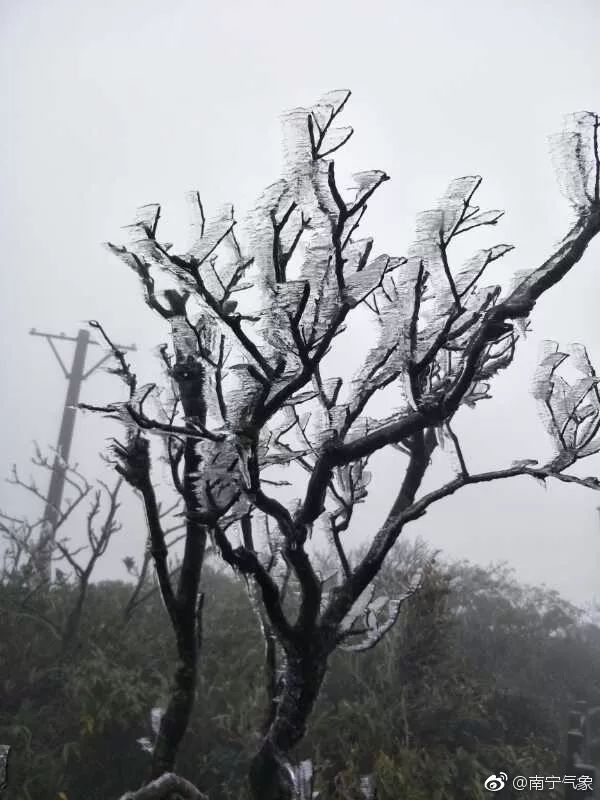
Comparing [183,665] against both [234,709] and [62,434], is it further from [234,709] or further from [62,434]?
[62,434]

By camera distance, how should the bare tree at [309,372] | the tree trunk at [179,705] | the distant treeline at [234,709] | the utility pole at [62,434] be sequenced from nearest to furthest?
the bare tree at [309,372] < the tree trunk at [179,705] < the distant treeline at [234,709] < the utility pole at [62,434]

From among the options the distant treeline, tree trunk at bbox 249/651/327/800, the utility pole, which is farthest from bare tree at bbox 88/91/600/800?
the utility pole

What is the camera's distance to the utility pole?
9.43m

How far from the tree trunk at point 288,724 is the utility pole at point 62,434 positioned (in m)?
7.78

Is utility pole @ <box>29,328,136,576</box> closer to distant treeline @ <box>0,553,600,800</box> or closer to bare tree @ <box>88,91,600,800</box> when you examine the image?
distant treeline @ <box>0,553,600,800</box>

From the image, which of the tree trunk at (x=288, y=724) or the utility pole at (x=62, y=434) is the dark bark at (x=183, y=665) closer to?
the tree trunk at (x=288, y=724)

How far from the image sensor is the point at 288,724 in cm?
161

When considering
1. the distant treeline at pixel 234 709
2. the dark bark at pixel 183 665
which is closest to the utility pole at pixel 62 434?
the distant treeline at pixel 234 709

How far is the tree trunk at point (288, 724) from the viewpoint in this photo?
1.60 metres

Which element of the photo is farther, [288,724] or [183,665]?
[183,665]

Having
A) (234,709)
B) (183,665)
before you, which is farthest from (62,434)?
(183,665)

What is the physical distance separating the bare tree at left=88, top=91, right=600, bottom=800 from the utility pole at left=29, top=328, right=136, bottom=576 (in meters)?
7.44

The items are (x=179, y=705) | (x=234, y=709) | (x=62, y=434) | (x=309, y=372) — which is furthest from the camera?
(x=62, y=434)

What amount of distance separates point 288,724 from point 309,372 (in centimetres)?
103
